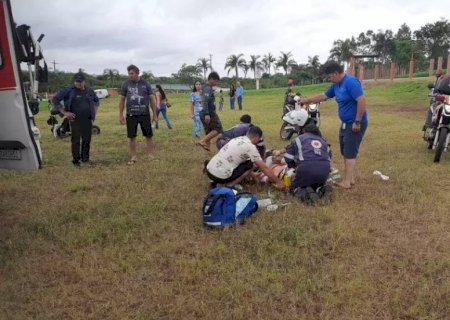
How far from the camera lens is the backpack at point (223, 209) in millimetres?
4469

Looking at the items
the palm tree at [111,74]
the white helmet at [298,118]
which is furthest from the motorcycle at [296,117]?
the palm tree at [111,74]

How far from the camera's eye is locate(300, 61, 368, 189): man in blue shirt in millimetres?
5637

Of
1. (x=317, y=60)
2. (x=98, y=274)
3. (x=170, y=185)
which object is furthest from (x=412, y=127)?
(x=317, y=60)

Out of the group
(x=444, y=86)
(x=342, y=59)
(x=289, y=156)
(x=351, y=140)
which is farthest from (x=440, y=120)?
(x=342, y=59)

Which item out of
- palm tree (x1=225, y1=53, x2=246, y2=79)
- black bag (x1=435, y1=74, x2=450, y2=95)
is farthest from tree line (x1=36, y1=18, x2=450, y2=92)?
black bag (x1=435, y1=74, x2=450, y2=95)

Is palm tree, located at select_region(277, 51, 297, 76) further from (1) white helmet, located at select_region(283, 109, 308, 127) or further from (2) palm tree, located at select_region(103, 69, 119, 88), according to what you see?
(1) white helmet, located at select_region(283, 109, 308, 127)

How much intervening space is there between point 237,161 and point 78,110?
3654 millimetres

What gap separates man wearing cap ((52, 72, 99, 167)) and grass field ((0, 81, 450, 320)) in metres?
1.40

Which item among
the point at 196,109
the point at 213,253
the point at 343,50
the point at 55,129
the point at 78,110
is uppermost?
the point at 343,50

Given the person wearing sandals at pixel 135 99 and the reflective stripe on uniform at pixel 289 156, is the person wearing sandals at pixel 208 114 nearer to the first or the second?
the person wearing sandals at pixel 135 99

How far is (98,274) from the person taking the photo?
11.7 feet

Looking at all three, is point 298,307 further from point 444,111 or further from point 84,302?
point 444,111

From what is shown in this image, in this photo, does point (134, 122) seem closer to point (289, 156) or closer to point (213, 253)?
point (289, 156)

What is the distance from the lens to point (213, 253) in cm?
388
